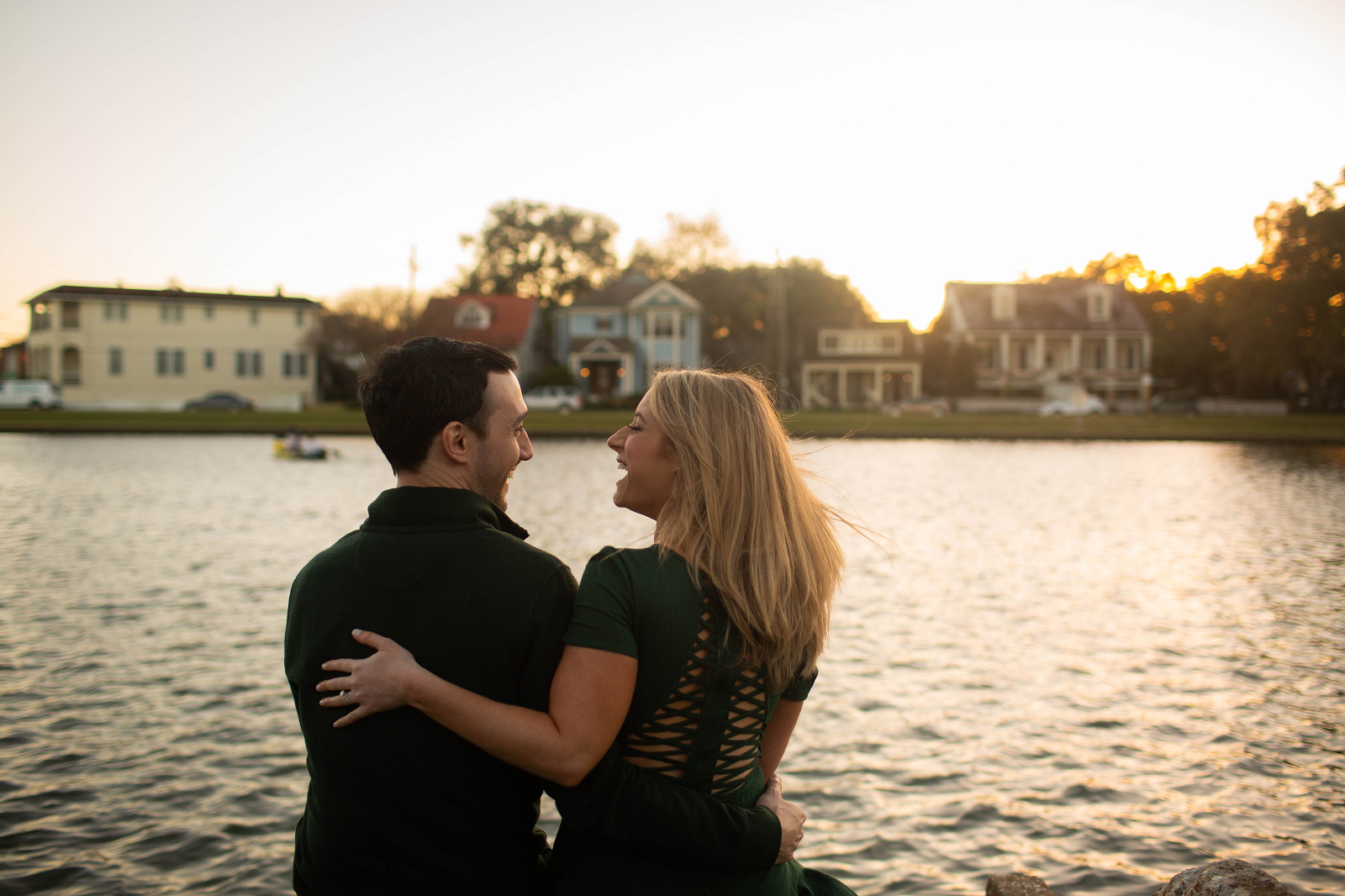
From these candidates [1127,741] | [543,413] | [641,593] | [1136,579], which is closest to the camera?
[641,593]

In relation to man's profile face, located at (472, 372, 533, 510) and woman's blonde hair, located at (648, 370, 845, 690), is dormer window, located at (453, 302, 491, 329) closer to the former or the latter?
man's profile face, located at (472, 372, 533, 510)

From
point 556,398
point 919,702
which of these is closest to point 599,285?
point 556,398

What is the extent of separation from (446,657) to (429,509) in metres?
Answer: 0.34

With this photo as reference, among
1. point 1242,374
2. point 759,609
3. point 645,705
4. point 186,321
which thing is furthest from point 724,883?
point 1242,374

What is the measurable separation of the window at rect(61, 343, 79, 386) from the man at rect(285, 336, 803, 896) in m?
71.3

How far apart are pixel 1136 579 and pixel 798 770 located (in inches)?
332

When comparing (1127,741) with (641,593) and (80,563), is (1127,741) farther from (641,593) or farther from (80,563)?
(80,563)

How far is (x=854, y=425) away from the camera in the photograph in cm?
4284

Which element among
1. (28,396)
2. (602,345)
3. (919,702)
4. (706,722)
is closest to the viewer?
(706,722)

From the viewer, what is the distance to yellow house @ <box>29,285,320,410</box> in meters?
62.6

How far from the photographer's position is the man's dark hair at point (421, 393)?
7.45 feet

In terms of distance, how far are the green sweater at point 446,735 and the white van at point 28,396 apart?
61544 mm

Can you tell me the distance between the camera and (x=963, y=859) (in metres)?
5.49

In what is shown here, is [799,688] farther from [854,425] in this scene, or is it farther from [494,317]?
Result: [494,317]
